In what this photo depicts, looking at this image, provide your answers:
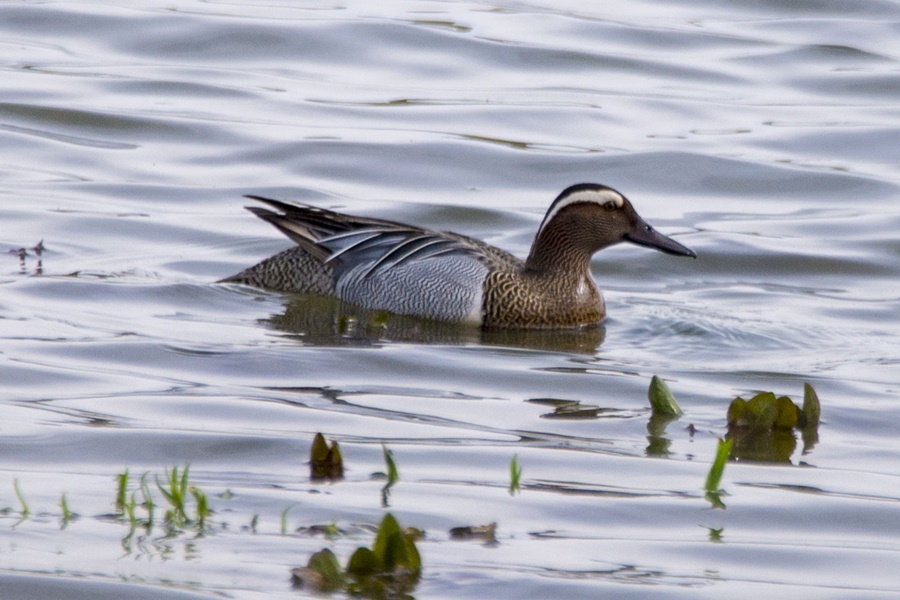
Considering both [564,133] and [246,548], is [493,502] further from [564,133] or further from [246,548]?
[564,133]

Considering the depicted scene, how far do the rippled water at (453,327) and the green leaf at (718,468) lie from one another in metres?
0.06

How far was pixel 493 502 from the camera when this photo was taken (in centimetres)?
482

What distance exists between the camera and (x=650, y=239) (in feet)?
30.3

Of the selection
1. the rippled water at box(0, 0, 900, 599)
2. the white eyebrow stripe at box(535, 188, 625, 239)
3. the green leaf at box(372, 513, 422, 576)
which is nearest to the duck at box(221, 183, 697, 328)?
the white eyebrow stripe at box(535, 188, 625, 239)

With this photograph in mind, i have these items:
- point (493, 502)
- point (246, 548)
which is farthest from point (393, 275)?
point (246, 548)

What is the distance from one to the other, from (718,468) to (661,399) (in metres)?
1.35

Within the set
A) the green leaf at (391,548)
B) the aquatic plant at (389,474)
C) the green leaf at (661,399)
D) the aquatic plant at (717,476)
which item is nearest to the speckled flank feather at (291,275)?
the green leaf at (661,399)

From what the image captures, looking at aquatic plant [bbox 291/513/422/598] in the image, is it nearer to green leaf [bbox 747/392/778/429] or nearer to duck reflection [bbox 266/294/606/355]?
green leaf [bbox 747/392/778/429]

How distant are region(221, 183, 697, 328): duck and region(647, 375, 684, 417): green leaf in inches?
104

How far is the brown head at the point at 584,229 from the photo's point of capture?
9.23 m

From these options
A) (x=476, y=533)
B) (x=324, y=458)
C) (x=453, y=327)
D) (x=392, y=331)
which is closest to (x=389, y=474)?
(x=324, y=458)

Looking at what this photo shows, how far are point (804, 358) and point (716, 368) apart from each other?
0.56m

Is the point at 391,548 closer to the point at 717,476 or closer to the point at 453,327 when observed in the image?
the point at 717,476

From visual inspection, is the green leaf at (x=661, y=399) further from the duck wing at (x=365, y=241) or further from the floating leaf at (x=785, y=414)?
the duck wing at (x=365, y=241)
